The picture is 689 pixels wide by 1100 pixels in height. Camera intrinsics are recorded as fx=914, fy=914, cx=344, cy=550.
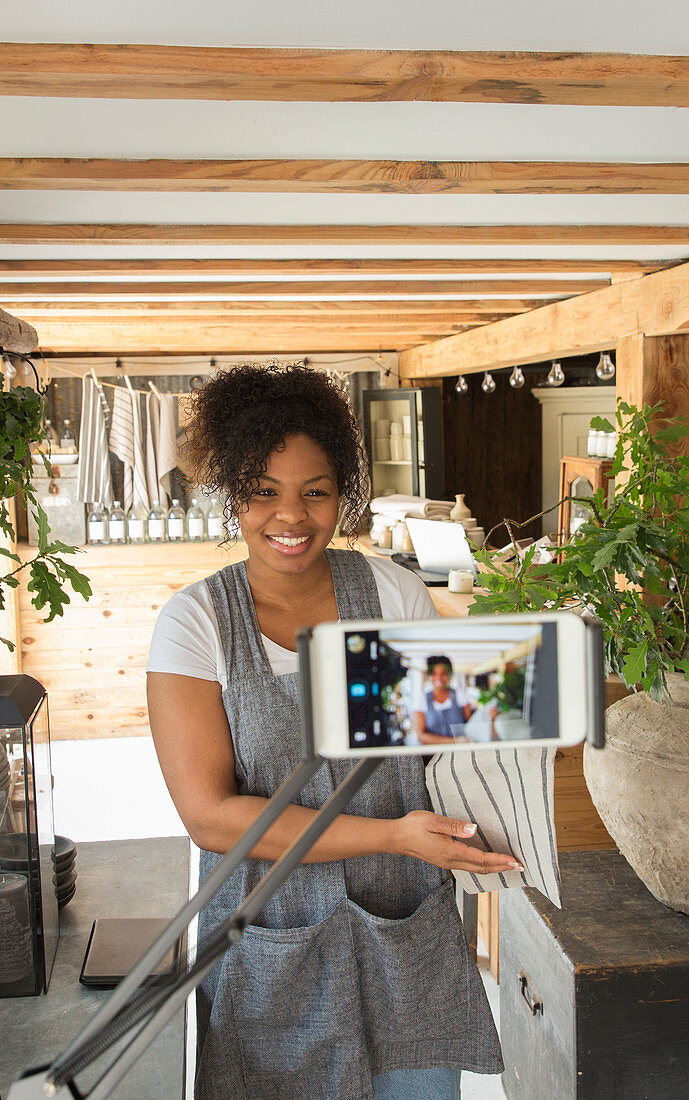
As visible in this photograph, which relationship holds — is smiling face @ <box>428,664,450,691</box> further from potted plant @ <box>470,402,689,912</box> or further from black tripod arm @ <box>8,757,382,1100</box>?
potted plant @ <box>470,402,689,912</box>

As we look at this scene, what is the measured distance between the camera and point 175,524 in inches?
259

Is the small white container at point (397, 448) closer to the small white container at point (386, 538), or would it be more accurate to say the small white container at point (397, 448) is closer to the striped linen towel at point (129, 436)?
the small white container at point (386, 538)

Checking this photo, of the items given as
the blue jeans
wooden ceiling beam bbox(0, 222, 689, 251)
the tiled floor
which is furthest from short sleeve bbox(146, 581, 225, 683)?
the tiled floor

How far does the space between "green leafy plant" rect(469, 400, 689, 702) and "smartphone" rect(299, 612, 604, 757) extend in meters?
0.94

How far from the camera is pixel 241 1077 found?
127 centimetres

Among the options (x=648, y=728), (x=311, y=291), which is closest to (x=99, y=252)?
(x=311, y=291)

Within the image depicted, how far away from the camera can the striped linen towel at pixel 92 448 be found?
6.26m

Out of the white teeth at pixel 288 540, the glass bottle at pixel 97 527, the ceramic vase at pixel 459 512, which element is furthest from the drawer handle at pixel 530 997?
the glass bottle at pixel 97 527

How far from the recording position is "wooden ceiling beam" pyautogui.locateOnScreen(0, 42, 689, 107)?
4.20ft

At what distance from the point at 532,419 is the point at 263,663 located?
23.6 feet

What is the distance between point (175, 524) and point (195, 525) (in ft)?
0.49

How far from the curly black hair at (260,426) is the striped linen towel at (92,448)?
16.3 feet

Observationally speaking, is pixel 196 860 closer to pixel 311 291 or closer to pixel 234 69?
pixel 311 291

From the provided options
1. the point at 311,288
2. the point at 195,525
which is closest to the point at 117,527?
the point at 195,525
